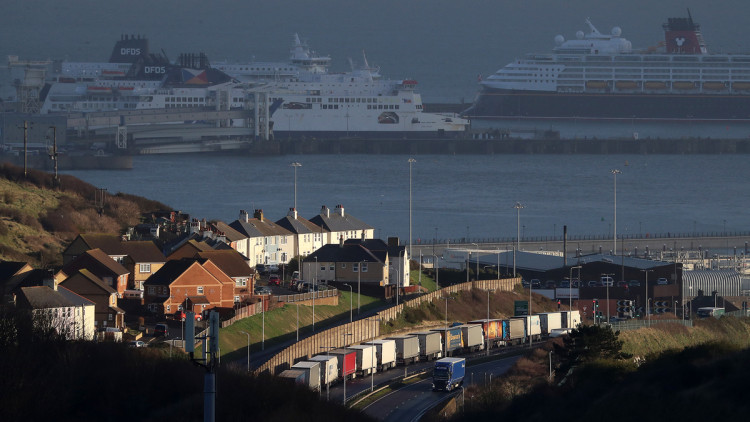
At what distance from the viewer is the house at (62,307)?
562 inches

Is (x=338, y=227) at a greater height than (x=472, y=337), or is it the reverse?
(x=338, y=227)

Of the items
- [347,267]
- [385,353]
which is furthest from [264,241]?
[385,353]

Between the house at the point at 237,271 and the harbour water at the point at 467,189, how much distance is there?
618 inches

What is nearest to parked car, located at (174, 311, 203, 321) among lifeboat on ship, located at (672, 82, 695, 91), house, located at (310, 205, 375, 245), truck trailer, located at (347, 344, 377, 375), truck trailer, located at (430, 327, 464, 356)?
truck trailer, located at (347, 344, 377, 375)

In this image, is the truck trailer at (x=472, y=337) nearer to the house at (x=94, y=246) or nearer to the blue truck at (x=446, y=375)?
the blue truck at (x=446, y=375)

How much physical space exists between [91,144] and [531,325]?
47987mm

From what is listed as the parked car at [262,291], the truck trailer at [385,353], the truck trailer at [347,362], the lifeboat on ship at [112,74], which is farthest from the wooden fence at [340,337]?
the lifeboat on ship at [112,74]

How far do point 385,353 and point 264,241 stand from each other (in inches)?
307

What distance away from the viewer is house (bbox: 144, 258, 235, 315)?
17562 mm

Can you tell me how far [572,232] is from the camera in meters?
39.2

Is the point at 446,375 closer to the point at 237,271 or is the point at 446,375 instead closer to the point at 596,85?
the point at 237,271

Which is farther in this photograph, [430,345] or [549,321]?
[549,321]

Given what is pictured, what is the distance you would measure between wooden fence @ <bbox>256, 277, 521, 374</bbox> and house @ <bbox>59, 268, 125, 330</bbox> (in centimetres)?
202

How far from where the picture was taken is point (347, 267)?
21578mm
